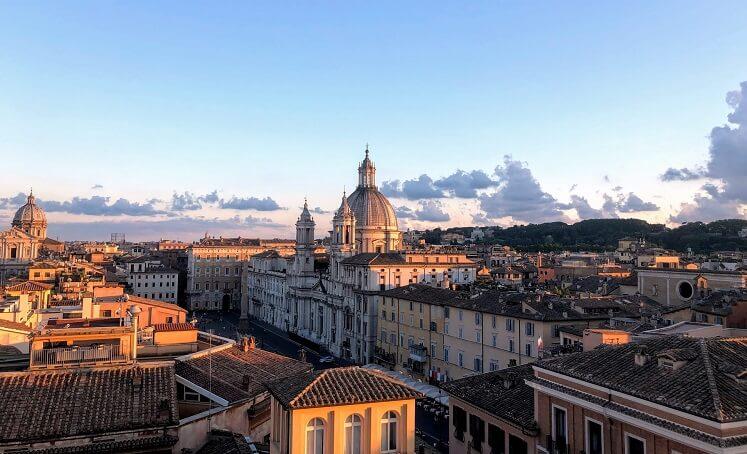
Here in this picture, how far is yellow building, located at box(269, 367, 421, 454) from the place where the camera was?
14.6m

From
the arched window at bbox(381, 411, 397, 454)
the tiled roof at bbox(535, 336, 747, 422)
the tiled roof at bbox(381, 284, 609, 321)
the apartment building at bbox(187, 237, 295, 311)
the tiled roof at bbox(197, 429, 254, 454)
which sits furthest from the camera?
the apartment building at bbox(187, 237, 295, 311)

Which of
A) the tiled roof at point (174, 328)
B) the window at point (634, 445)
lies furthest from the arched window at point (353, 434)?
the tiled roof at point (174, 328)

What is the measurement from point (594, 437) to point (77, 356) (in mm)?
18043

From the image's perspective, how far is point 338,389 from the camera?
15266 mm

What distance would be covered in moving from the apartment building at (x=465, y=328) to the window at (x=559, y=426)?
17.6 m

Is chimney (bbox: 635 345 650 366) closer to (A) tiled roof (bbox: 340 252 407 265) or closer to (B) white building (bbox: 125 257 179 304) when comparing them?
(A) tiled roof (bbox: 340 252 407 265)

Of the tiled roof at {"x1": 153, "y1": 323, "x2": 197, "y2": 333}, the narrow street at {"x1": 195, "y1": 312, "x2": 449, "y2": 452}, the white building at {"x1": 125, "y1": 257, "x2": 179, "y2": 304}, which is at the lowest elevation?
the narrow street at {"x1": 195, "y1": 312, "x2": 449, "y2": 452}

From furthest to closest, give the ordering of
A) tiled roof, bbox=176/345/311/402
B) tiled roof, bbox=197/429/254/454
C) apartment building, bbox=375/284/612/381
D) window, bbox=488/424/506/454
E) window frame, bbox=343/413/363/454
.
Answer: apartment building, bbox=375/284/612/381
tiled roof, bbox=176/345/311/402
window, bbox=488/424/506/454
tiled roof, bbox=197/429/254/454
window frame, bbox=343/413/363/454

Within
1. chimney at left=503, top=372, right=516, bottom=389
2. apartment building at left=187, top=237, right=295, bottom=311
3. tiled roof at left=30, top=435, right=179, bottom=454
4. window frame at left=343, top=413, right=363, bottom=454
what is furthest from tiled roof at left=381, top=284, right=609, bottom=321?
apartment building at left=187, top=237, right=295, bottom=311

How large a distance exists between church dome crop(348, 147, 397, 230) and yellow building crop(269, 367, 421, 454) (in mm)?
82891

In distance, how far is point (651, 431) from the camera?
15.0m

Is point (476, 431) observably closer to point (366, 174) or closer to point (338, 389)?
point (338, 389)

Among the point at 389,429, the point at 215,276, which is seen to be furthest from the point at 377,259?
the point at 215,276

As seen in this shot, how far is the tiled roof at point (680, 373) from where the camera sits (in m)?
14.0
